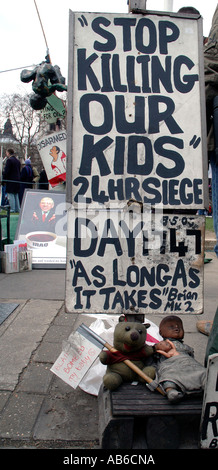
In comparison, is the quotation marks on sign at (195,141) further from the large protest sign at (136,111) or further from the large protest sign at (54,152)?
the large protest sign at (54,152)

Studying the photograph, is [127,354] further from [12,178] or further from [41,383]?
[12,178]

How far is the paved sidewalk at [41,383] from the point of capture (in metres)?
2.07

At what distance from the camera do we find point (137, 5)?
225 cm

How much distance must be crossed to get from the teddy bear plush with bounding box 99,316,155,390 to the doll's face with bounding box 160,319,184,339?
20cm

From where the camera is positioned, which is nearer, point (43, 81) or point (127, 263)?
point (127, 263)

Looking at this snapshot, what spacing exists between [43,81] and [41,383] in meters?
6.19

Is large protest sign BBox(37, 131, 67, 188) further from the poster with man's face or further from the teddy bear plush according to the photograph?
the teddy bear plush

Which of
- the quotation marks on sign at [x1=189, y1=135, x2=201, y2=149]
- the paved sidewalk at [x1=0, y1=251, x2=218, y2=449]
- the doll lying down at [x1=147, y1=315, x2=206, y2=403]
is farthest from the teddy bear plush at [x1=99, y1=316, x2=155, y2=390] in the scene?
the quotation marks on sign at [x1=189, y1=135, x2=201, y2=149]

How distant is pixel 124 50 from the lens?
226 centimetres

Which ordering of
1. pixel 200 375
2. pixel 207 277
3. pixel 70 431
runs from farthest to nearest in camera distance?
1. pixel 207 277
2. pixel 70 431
3. pixel 200 375

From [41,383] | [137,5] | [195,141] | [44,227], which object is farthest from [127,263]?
[44,227]
